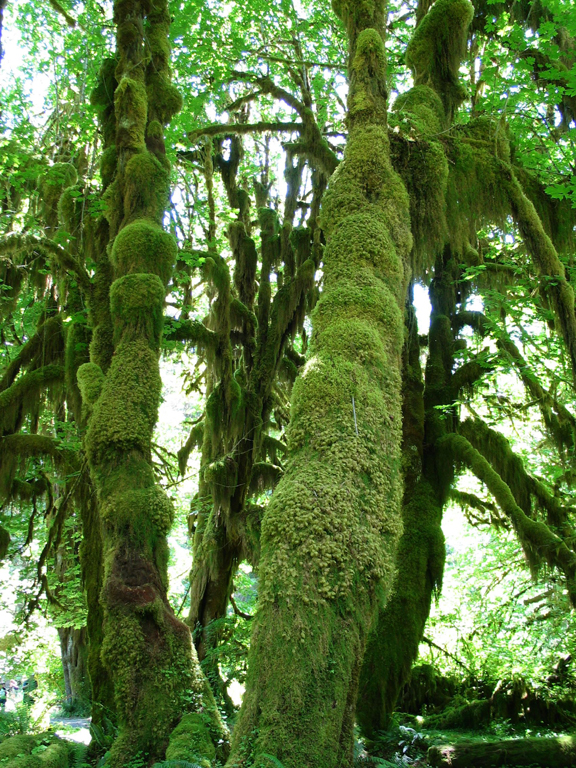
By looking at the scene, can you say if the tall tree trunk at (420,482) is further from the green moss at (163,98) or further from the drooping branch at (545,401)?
the green moss at (163,98)

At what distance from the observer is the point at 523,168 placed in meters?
7.12

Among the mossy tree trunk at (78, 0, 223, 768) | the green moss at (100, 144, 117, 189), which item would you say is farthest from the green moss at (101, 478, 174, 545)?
the green moss at (100, 144, 117, 189)

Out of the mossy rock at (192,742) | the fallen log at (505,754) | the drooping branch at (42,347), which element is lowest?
the fallen log at (505,754)

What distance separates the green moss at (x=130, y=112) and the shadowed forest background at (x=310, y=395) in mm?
33

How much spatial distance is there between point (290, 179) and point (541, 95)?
4897 millimetres

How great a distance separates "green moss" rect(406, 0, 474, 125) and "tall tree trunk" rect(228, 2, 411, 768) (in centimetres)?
270

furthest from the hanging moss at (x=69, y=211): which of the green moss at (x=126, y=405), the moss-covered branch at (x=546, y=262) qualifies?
the moss-covered branch at (x=546, y=262)

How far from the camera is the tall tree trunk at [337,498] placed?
2820 millimetres

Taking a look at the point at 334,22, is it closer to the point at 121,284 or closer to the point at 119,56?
the point at 119,56

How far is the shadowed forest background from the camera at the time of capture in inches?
138

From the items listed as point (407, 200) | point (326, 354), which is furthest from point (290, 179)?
point (326, 354)

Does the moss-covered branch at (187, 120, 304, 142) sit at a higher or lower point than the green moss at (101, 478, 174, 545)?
higher

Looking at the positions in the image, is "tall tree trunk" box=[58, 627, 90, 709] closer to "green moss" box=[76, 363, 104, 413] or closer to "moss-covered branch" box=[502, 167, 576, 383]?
"green moss" box=[76, 363, 104, 413]

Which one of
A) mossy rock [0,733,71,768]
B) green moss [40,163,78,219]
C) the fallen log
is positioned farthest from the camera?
green moss [40,163,78,219]
